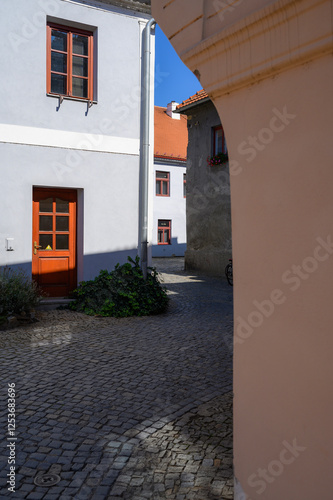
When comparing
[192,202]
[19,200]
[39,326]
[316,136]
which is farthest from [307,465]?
[192,202]

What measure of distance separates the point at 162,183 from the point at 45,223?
1843cm

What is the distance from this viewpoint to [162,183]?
87.7ft

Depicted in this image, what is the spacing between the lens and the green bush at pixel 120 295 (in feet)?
27.1

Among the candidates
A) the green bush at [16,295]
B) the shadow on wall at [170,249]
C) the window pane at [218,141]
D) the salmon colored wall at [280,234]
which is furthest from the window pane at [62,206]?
the shadow on wall at [170,249]

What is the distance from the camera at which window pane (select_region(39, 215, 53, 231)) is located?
8.68 metres

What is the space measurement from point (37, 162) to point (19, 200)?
79cm

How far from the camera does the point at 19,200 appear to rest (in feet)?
27.0

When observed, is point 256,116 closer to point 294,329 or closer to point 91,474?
point 294,329

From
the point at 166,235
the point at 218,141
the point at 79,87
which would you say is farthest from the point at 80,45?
the point at 166,235

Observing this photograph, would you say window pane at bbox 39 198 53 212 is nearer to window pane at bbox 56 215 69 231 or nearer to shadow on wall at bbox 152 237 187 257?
window pane at bbox 56 215 69 231

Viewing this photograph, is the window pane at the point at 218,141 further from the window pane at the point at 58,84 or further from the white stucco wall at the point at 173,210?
the white stucco wall at the point at 173,210

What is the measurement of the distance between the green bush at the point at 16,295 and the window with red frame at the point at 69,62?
3593 millimetres

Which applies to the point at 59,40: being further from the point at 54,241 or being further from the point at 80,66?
the point at 54,241

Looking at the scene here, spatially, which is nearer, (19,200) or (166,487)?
(166,487)
